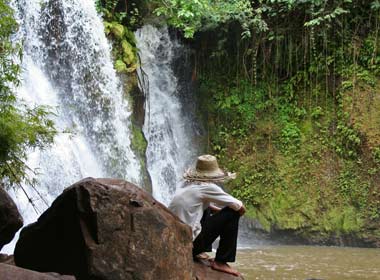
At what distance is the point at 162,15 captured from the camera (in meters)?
12.4

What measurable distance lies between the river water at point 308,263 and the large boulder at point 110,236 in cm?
339

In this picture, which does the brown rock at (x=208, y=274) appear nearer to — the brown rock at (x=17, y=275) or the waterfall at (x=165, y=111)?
the brown rock at (x=17, y=275)

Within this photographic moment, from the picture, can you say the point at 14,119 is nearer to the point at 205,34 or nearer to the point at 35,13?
the point at 35,13

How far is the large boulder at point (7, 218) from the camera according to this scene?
16.1 ft

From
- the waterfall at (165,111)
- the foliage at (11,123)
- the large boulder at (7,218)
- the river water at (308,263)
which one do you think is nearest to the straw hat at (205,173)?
the large boulder at (7,218)

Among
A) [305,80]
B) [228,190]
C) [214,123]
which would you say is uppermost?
[305,80]

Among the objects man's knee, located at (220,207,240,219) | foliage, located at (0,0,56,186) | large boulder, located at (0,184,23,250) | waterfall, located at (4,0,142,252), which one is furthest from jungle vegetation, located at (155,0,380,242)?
large boulder, located at (0,184,23,250)

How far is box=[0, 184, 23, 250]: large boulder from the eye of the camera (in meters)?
4.92

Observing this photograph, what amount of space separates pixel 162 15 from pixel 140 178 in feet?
13.2

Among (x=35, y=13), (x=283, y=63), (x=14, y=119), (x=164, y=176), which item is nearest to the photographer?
(x=14, y=119)

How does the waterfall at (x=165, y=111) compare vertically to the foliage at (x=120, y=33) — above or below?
below

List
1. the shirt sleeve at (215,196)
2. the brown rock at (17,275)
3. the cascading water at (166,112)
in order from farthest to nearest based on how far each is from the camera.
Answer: the cascading water at (166,112) → the shirt sleeve at (215,196) → the brown rock at (17,275)

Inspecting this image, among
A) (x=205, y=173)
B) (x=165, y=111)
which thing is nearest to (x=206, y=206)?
(x=205, y=173)

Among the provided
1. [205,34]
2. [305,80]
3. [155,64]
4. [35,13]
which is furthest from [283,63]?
[35,13]
